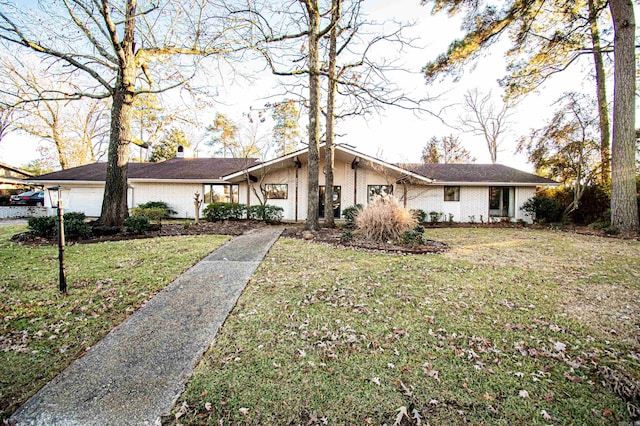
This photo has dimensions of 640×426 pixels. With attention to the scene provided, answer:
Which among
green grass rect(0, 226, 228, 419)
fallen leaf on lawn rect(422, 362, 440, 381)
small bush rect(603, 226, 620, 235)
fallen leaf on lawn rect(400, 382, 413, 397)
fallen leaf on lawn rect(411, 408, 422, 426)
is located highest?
small bush rect(603, 226, 620, 235)

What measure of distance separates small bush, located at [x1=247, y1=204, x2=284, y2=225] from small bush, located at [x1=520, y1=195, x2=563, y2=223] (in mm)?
13472

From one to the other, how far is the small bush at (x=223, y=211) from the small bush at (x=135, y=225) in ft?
14.7

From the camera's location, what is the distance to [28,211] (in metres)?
17.0

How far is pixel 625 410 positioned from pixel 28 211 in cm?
2597

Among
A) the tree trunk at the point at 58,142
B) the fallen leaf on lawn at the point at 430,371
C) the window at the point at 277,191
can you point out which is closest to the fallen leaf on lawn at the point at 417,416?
the fallen leaf on lawn at the point at 430,371

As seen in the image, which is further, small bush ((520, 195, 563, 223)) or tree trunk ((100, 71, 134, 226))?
small bush ((520, 195, 563, 223))

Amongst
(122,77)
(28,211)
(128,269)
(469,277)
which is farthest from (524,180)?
(28,211)

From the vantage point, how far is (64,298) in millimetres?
3963

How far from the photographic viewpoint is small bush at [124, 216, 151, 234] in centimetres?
873

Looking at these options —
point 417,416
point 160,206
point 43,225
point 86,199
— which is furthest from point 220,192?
point 417,416

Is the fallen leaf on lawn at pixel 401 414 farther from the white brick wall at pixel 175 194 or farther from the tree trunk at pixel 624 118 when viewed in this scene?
the white brick wall at pixel 175 194

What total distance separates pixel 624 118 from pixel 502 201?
22.0 feet

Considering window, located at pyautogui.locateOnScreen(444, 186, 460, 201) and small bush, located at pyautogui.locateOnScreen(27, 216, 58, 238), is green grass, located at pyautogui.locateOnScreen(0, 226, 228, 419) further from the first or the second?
window, located at pyautogui.locateOnScreen(444, 186, 460, 201)

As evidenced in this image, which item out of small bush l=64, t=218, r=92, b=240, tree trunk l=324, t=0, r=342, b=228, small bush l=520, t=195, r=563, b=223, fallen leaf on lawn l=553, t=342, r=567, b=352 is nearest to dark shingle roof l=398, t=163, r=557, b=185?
small bush l=520, t=195, r=563, b=223
